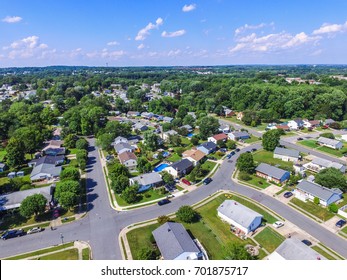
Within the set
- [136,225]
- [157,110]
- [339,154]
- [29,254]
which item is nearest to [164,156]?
[136,225]

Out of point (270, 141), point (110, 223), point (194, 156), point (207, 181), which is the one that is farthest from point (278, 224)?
point (270, 141)

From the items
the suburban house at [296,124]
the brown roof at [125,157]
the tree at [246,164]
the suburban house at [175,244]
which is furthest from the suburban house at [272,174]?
the suburban house at [296,124]

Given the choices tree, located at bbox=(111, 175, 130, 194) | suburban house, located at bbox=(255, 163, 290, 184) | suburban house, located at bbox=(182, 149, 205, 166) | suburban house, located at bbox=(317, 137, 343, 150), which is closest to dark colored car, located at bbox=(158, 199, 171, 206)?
tree, located at bbox=(111, 175, 130, 194)

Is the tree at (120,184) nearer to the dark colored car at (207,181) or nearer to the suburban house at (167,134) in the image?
the dark colored car at (207,181)

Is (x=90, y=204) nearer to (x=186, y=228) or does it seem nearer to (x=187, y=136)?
(x=186, y=228)

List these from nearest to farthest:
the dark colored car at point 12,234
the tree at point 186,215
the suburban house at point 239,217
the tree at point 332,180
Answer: the dark colored car at point 12,234, the suburban house at point 239,217, the tree at point 186,215, the tree at point 332,180

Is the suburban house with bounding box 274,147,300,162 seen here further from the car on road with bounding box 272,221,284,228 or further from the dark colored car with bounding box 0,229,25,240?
the dark colored car with bounding box 0,229,25,240
